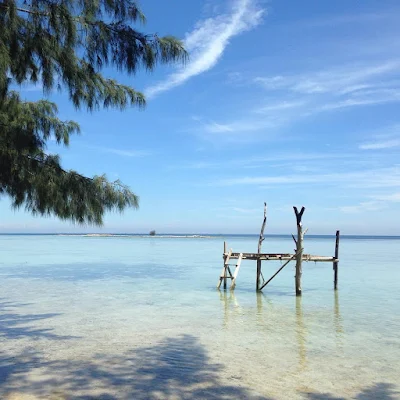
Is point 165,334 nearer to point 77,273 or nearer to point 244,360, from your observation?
point 244,360

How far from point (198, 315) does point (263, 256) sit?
7.11 metres

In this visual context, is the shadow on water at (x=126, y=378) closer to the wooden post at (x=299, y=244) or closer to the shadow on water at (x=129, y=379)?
the shadow on water at (x=129, y=379)

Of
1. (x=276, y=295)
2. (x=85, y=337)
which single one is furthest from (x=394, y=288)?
(x=85, y=337)

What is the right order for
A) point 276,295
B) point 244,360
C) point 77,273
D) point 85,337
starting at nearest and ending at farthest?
point 244,360 < point 85,337 < point 276,295 < point 77,273

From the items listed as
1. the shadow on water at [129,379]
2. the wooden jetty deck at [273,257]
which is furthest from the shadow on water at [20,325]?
the wooden jetty deck at [273,257]

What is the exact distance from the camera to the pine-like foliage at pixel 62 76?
425 cm

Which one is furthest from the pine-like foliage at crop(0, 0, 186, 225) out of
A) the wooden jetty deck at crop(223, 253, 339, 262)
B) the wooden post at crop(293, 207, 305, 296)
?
the wooden jetty deck at crop(223, 253, 339, 262)

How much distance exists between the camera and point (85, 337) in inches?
383

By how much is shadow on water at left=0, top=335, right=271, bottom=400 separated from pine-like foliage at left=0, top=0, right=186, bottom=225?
2.94 meters

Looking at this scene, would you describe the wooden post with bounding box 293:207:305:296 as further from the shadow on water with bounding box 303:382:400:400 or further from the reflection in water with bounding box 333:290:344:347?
the shadow on water with bounding box 303:382:400:400

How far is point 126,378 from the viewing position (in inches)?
269

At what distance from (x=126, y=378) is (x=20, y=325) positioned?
5.40 metres

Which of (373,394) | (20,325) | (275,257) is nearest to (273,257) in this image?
(275,257)

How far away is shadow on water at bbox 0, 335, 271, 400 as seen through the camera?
6.13 meters
